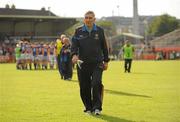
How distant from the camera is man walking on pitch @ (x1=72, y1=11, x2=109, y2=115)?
11.4 meters

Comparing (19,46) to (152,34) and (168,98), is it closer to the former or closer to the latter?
(168,98)

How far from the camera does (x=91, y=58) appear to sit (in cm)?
1146

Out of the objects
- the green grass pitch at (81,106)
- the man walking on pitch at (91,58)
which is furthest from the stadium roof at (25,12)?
the man walking on pitch at (91,58)

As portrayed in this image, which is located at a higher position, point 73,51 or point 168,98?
point 73,51

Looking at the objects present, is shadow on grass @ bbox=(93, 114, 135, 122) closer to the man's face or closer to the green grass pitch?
the green grass pitch

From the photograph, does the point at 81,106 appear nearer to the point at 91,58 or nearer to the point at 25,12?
the point at 91,58

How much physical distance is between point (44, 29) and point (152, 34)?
54.5 m

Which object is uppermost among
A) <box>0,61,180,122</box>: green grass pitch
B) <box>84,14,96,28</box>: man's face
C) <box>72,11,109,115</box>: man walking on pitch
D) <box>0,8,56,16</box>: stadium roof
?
<box>0,8,56,16</box>: stadium roof

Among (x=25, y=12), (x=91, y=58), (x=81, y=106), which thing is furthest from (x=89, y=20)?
(x=25, y=12)

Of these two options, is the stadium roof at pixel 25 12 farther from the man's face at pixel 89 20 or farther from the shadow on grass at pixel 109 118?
the shadow on grass at pixel 109 118

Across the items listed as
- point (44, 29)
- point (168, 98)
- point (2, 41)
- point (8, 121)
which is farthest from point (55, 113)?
point (44, 29)

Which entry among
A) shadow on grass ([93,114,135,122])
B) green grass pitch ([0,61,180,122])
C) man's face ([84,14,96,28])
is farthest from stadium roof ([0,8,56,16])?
shadow on grass ([93,114,135,122])

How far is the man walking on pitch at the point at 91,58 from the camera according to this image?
11352 millimetres

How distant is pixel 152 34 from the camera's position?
13025 cm
